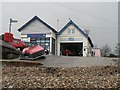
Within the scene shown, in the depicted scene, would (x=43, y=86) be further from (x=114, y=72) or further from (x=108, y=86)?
(x=114, y=72)

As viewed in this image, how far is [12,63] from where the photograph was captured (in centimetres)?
1344

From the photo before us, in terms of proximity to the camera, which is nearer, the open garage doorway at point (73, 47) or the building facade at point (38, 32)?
the building facade at point (38, 32)

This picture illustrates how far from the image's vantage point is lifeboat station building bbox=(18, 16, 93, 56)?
40.9 m

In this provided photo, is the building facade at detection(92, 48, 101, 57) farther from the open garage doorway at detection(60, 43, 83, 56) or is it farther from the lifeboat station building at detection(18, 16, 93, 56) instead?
the lifeboat station building at detection(18, 16, 93, 56)

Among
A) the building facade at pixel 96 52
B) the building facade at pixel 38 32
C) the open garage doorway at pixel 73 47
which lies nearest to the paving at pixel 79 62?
the building facade at pixel 38 32

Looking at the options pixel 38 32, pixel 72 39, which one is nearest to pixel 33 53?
pixel 38 32

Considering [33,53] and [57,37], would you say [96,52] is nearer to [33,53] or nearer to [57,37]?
[57,37]

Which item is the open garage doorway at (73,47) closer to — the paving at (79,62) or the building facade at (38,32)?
the building facade at (38,32)

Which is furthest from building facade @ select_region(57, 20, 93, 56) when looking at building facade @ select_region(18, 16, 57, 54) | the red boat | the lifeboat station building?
the red boat

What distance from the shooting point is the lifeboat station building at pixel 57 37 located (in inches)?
1609

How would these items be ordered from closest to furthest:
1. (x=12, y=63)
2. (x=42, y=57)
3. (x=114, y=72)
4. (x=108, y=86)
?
(x=108, y=86)
(x=114, y=72)
(x=12, y=63)
(x=42, y=57)

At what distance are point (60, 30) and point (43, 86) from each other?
37545 millimetres

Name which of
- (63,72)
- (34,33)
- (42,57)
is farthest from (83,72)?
(34,33)

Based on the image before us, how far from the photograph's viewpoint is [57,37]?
44500 mm
